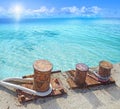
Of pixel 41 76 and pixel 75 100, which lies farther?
pixel 75 100

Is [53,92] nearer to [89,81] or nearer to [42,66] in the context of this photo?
[42,66]

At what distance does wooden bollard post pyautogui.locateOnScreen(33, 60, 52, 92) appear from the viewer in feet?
8.63

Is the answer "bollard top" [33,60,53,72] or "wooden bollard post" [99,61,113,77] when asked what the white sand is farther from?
"bollard top" [33,60,53,72]

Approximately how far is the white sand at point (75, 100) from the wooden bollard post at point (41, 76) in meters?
0.23

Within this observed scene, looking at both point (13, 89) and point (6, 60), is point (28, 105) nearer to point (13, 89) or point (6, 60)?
point (13, 89)

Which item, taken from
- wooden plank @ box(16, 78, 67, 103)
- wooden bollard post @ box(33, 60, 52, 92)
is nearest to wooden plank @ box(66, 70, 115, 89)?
wooden plank @ box(16, 78, 67, 103)

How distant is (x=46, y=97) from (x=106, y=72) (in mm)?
1476

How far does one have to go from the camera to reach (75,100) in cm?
281

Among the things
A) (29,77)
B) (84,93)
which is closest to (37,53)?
(29,77)

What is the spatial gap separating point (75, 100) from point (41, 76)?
0.81m

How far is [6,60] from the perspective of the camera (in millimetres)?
6695

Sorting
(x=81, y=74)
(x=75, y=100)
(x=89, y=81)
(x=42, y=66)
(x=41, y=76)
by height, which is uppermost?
(x=42, y=66)

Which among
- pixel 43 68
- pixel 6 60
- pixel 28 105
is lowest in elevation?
pixel 6 60

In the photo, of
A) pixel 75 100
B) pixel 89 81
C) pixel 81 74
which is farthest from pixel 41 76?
pixel 89 81
